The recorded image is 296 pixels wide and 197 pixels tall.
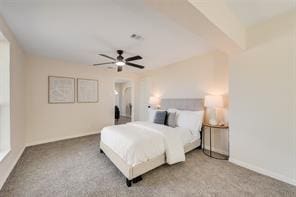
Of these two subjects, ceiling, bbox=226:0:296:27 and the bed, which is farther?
the bed

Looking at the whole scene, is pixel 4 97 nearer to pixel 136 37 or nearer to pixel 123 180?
pixel 123 180

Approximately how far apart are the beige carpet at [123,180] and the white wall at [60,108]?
1.10 m

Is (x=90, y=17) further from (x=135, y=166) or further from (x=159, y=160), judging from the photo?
(x=159, y=160)

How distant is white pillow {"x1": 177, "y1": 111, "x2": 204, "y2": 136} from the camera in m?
3.18

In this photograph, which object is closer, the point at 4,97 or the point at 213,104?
the point at 4,97

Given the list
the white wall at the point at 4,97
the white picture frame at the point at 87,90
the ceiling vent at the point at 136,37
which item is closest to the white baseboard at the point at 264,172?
the ceiling vent at the point at 136,37

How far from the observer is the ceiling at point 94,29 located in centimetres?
179

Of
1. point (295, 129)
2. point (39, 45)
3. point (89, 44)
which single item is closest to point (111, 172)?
point (89, 44)

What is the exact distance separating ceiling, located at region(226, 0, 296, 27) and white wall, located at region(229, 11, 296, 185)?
0.18 meters

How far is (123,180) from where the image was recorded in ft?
6.88

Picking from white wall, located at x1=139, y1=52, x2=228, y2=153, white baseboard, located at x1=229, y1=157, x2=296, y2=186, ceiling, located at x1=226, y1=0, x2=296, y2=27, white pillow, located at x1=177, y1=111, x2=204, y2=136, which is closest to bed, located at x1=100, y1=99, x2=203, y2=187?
white pillow, located at x1=177, y1=111, x2=204, y2=136

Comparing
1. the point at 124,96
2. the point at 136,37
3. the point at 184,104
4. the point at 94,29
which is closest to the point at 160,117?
the point at 184,104

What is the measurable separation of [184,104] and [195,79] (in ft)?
2.58

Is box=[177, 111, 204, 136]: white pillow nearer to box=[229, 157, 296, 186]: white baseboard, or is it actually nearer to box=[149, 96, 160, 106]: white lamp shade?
box=[229, 157, 296, 186]: white baseboard
